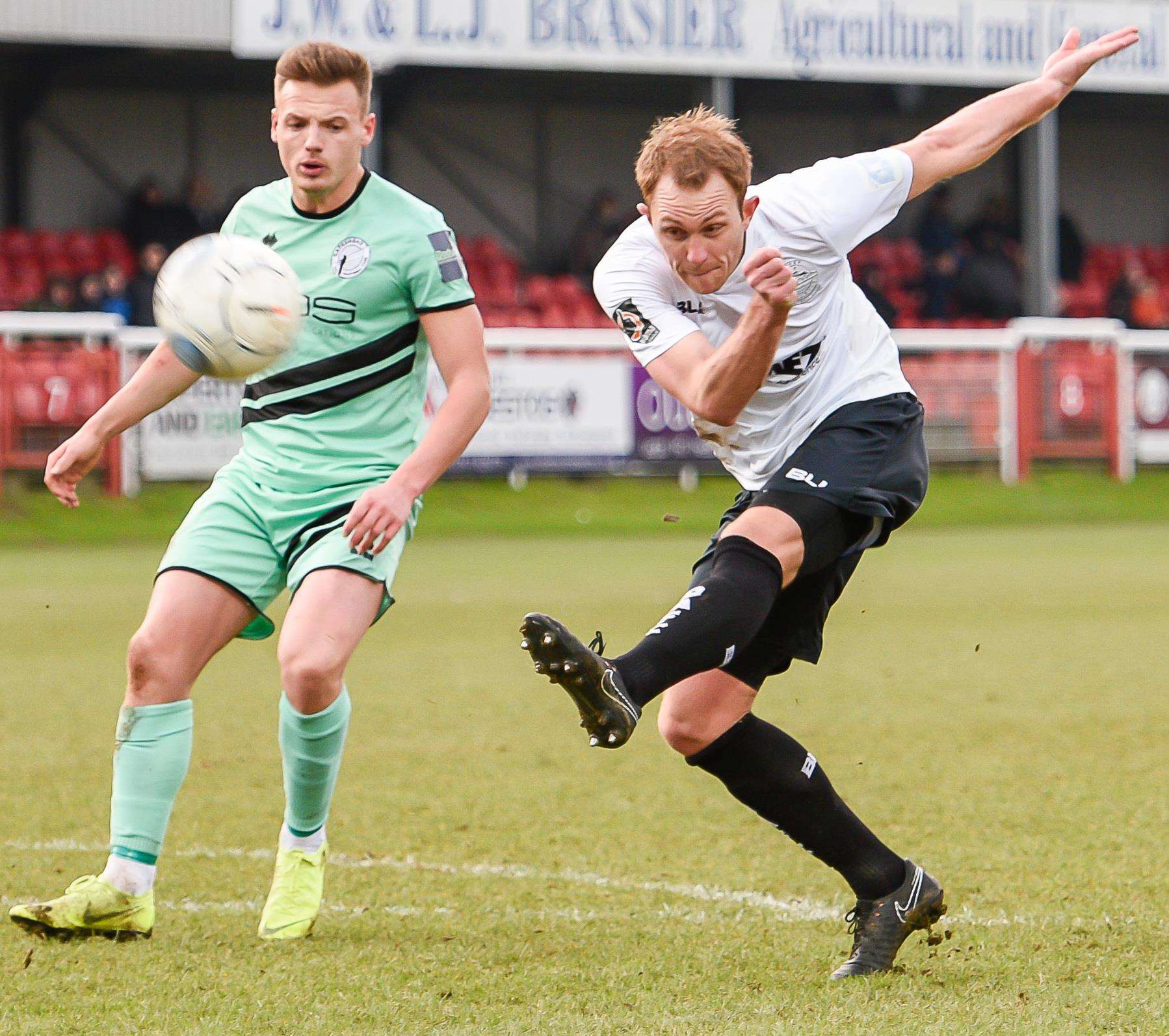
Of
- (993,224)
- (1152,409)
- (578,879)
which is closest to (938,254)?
(993,224)

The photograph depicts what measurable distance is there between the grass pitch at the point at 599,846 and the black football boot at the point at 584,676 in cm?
56

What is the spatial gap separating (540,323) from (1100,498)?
611 centimetres

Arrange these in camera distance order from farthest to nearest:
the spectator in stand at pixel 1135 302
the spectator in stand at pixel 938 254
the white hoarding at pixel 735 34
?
the spectator in stand at pixel 1135 302
the spectator in stand at pixel 938 254
the white hoarding at pixel 735 34

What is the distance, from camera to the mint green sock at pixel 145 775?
4.17m

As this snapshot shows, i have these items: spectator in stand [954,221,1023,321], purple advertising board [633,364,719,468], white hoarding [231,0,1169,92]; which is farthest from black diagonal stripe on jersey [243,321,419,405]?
spectator in stand [954,221,1023,321]

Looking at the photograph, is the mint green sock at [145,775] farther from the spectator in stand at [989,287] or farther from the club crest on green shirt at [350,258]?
the spectator in stand at [989,287]

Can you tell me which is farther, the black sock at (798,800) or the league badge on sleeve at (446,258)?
the league badge on sleeve at (446,258)

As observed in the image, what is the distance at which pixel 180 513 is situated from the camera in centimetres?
1608

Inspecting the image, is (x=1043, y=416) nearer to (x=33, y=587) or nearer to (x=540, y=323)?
(x=540, y=323)

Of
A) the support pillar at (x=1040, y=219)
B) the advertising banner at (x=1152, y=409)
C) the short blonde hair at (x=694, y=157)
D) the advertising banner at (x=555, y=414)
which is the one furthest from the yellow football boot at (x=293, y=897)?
the support pillar at (x=1040, y=219)

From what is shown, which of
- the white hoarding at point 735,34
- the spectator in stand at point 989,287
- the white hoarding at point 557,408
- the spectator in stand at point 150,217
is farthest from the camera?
the spectator in stand at point 989,287

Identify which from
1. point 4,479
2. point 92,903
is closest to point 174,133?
point 4,479

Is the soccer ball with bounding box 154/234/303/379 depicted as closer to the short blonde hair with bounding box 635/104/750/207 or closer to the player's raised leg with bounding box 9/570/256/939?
the player's raised leg with bounding box 9/570/256/939

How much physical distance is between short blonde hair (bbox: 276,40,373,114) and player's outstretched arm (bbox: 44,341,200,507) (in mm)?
711
